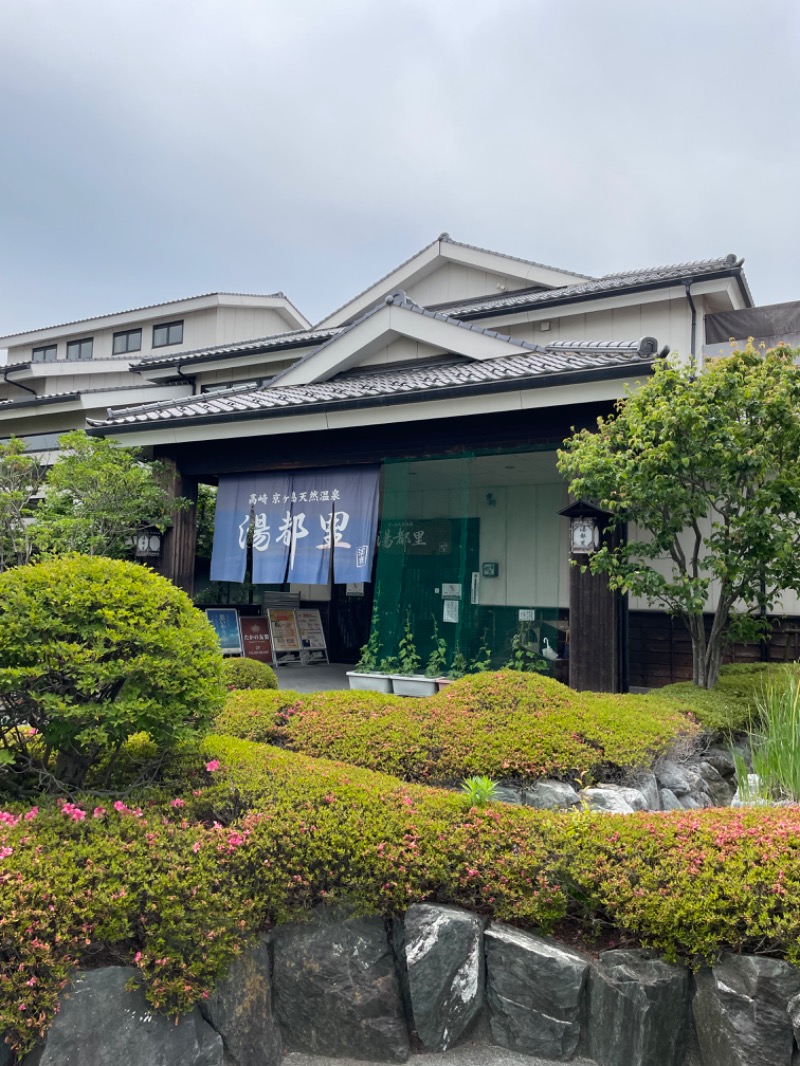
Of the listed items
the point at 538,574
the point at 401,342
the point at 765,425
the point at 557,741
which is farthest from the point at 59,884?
the point at 538,574

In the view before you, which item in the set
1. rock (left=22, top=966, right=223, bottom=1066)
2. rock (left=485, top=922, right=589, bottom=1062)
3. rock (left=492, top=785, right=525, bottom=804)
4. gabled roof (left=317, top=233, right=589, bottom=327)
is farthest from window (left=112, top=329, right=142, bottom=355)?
rock (left=485, top=922, right=589, bottom=1062)

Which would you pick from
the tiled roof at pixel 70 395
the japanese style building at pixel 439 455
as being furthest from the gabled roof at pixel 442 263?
the tiled roof at pixel 70 395

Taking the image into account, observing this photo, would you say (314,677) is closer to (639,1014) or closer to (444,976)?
(444,976)

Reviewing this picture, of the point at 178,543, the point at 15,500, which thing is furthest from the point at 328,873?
the point at 15,500

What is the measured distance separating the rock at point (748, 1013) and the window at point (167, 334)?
24238mm

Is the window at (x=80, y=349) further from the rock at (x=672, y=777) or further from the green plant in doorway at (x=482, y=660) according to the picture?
the rock at (x=672, y=777)

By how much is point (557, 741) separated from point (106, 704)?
3.00m

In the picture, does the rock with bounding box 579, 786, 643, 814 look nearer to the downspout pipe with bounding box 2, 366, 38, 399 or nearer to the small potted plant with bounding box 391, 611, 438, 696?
the small potted plant with bounding box 391, 611, 438, 696

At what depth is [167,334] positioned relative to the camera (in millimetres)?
24672

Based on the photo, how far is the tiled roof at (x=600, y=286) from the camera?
12414 mm

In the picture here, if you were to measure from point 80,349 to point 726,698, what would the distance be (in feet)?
86.5

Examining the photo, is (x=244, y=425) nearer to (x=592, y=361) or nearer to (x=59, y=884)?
(x=592, y=361)

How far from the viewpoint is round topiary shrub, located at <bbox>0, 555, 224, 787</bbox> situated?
3412 mm

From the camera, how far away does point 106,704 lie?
11.2ft
